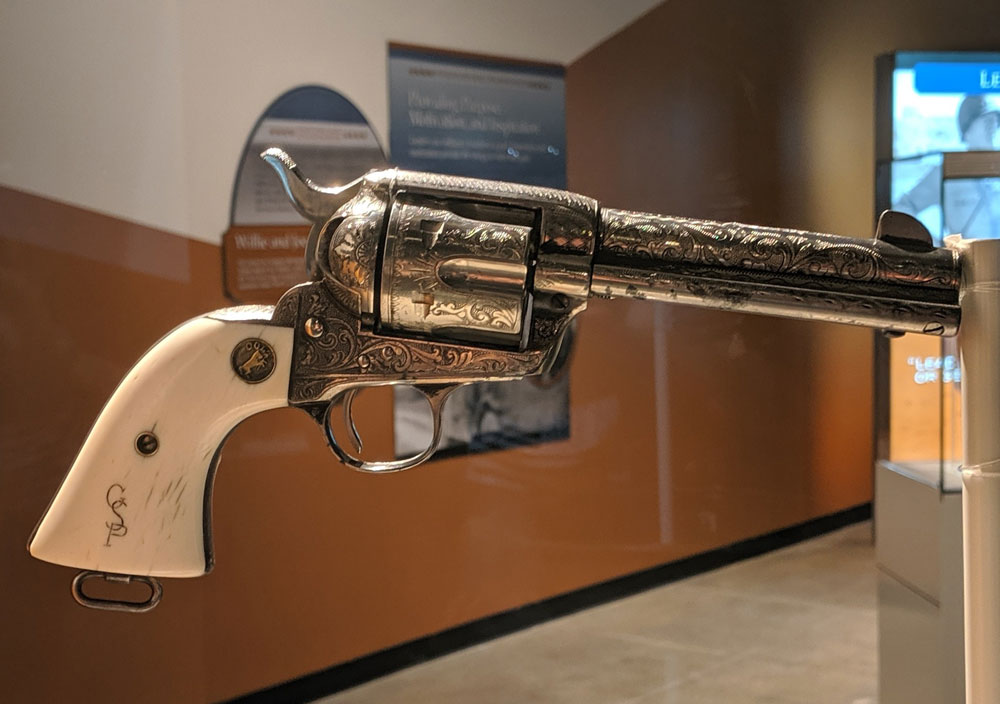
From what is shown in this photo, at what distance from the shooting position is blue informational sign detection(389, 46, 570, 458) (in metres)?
1.79

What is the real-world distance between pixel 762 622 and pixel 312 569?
93cm

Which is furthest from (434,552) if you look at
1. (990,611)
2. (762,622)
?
(990,611)

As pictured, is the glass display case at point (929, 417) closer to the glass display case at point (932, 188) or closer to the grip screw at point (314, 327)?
the glass display case at point (932, 188)

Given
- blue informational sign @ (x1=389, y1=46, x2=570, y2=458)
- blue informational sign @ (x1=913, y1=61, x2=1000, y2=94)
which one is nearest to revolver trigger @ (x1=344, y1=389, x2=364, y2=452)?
blue informational sign @ (x1=389, y1=46, x2=570, y2=458)

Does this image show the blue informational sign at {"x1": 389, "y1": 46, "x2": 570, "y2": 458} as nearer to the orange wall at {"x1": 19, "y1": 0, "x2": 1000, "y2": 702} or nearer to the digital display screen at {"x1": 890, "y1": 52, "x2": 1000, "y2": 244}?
the orange wall at {"x1": 19, "y1": 0, "x2": 1000, "y2": 702}

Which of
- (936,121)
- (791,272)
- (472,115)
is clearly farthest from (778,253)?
(472,115)

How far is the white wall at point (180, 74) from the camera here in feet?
4.45

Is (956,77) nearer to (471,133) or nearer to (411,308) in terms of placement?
(471,133)

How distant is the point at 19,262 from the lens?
1364mm

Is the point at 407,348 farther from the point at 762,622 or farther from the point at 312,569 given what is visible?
the point at 762,622

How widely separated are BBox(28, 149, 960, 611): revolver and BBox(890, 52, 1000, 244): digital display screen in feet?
1.88

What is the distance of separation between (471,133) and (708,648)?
44.6 inches

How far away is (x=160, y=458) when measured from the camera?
0.91 m

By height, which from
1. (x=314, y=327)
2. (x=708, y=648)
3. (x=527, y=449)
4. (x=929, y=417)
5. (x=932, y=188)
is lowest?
(x=708, y=648)
